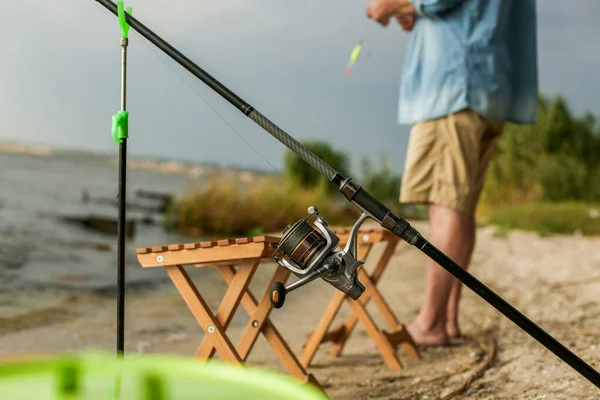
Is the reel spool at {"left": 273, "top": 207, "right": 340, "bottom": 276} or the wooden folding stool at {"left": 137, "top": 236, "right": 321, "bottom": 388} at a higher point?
the reel spool at {"left": 273, "top": 207, "right": 340, "bottom": 276}

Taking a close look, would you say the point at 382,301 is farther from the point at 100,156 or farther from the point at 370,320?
the point at 100,156

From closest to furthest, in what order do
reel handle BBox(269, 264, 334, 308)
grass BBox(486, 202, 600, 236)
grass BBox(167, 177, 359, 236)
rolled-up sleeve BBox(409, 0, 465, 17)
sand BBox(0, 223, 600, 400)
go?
reel handle BBox(269, 264, 334, 308) < sand BBox(0, 223, 600, 400) < rolled-up sleeve BBox(409, 0, 465, 17) < grass BBox(486, 202, 600, 236) < grass BBox(167, 177, 359, 236)

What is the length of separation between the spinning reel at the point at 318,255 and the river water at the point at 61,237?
3568mm

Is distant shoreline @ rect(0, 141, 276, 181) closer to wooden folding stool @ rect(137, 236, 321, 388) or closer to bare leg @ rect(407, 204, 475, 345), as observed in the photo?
bare leg @ rect(407, 204, 475, 345)

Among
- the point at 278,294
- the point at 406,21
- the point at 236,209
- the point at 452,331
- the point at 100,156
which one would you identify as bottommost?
the point at 100,156

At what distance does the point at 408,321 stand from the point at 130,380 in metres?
2.92

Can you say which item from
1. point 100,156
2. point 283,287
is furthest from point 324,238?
point 100,156

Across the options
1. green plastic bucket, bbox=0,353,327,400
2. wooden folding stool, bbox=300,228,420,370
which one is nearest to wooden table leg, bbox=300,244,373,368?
wooden folding stool, bbox=300,228,420,370

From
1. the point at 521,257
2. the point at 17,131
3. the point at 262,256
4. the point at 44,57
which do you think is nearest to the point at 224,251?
the point at 262,256

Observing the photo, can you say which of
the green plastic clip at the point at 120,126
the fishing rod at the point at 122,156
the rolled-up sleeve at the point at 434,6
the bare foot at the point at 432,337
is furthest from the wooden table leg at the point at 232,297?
the rolled-up sleeve at the point at 434,6

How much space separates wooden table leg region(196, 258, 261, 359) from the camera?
1790 mm

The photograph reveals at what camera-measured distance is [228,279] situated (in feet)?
6.31

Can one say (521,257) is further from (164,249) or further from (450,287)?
(164,249)

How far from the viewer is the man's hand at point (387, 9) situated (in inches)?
95.7
